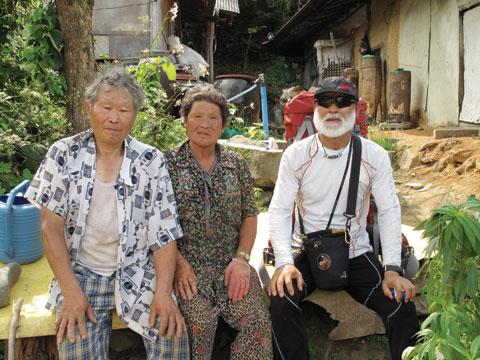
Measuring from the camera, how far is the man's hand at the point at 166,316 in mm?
2146

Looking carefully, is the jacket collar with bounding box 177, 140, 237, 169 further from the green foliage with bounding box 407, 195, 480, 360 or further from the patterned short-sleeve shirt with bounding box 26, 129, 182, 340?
the green foliage with bounding box 407, 195, 480, 360

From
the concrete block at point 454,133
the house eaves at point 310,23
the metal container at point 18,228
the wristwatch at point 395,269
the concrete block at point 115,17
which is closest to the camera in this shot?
the wristwatch at point 395,269

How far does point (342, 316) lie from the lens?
109 inches

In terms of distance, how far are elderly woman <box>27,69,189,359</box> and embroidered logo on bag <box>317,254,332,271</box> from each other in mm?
732

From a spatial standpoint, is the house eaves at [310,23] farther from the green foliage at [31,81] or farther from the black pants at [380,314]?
the black pants at [380,314]

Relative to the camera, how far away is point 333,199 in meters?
2.56

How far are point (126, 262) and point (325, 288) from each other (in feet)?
3.33

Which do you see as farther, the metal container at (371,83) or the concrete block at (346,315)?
the metal container at (371,83)

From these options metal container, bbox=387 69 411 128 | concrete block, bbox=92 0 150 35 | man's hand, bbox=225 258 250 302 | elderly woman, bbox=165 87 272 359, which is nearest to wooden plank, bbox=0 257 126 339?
elderly woman, bbox=165 87 272 359

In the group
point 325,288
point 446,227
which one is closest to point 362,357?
point 325,288

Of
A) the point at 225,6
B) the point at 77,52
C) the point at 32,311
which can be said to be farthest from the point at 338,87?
the point at 225,6

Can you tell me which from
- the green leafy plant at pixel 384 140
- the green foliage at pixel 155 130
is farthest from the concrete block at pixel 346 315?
the green leafy plant at pixel 384 140

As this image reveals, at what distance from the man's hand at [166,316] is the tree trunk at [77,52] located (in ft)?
7.48

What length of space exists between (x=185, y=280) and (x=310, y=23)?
1311 cm
